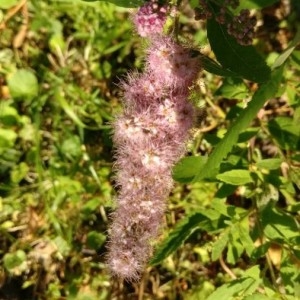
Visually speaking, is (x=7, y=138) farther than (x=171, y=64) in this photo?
Yes

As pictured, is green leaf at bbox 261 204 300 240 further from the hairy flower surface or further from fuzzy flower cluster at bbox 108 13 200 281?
the hairy flower surface

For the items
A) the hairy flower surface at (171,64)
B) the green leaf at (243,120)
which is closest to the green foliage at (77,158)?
the hairy flower surface at (171,64)

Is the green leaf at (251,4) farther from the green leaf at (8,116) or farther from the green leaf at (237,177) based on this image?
the green leaf at (8,116)

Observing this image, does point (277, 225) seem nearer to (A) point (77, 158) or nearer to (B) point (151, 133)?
(B) point (151, 133)

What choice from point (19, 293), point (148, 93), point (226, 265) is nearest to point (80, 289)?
point (19, 293)

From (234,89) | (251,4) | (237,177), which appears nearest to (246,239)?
(237,177)

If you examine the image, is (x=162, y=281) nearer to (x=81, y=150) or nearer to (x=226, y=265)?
(x=226, y=265)

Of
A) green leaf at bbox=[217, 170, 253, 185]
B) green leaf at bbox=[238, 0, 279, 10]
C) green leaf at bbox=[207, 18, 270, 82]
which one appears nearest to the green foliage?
green leaf at bbox=[217, 170, 253, 185]
